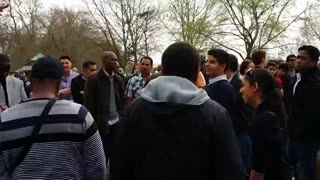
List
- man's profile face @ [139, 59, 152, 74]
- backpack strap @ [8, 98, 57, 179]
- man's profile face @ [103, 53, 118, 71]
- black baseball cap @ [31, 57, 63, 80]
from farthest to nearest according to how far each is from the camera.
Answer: man's profile face @ [139, 59, 152, 74]
man's profile face @ [103, 53, 118, 71]
black baseball cap @ [31, 57, 63, 80]
backpack strap @ [8, 98, 57, 179]

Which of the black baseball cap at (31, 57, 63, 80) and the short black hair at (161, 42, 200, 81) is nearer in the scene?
the short black hair at (161, 42, 200, 81)

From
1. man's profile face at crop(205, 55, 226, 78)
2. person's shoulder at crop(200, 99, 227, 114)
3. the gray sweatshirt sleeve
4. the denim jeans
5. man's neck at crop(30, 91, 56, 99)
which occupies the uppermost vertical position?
man's neck at crop(30, 91, 56, 99)

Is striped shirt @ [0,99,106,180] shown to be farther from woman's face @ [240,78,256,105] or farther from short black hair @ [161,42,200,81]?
woman's face @ [240,78,256,105]

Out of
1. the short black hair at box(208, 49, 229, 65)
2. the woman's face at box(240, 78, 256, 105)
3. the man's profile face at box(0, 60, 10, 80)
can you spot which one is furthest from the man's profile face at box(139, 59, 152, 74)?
the woman's face at box(240, 78, 256, 105)

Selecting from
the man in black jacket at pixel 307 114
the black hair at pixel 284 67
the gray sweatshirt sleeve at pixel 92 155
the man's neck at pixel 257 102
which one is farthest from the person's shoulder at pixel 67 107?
the black hair at pixel 284 67

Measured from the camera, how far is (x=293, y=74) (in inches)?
404

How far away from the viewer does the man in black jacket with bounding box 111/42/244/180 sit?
3166mm

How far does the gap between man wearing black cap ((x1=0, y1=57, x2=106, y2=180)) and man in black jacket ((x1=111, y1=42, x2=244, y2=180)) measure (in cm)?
43

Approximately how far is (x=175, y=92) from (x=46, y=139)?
92 cm

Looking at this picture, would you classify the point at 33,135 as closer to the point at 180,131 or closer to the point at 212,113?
the point at 180,131

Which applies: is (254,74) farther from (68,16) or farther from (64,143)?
(68,16)

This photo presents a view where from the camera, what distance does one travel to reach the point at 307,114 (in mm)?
6598

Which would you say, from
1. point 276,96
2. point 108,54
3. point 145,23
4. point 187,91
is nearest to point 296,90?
point 276,96

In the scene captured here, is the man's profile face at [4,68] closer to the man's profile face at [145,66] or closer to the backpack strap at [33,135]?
the backpack strap at [33,135]
